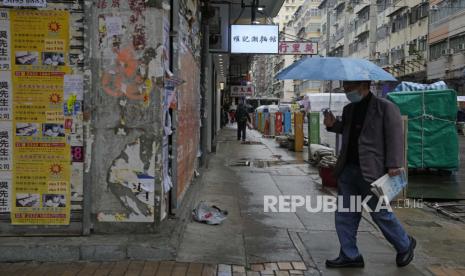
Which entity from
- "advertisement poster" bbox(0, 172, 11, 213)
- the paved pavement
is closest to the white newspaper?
the paved pavement

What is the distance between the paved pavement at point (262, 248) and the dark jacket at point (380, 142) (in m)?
1.02

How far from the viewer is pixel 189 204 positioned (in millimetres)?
7398

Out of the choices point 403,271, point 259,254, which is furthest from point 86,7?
point 403,271

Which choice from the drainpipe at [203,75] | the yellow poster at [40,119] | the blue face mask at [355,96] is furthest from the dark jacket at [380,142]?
the drainpipe at [203,75]

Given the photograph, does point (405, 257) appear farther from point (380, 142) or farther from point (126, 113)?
point (126, 113)

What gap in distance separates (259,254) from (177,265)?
1.00 m

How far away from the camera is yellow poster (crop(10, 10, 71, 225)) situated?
5.36 m

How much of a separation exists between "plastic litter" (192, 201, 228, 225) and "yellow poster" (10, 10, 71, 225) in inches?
72.8

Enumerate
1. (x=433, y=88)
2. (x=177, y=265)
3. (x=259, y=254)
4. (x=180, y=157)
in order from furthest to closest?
(x=433, y=88) → (x=180, y=157) → (x=259, y=254) → (x=177, y=265)

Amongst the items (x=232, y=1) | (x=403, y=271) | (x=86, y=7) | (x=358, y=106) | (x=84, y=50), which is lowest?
(x=403, y=271)

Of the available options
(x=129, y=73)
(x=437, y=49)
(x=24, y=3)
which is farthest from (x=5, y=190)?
(x=437, y=49)

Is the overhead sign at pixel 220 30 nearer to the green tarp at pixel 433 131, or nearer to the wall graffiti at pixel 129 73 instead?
the green tarp at pixel 433 131

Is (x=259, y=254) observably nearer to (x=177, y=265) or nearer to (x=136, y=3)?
(x=177, y=265)

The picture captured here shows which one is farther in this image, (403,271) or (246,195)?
(246,195)
